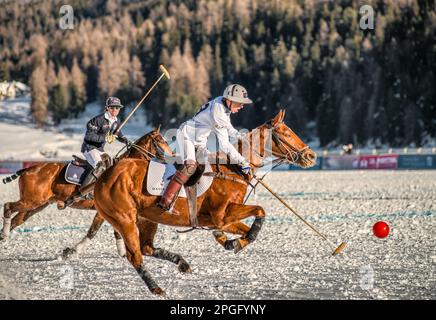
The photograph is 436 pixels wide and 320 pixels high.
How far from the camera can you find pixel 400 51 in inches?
3925

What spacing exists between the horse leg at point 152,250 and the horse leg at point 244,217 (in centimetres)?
82

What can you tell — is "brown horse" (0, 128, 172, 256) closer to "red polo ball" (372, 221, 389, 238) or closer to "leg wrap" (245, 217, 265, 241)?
"red polo ball" (372, 221, 389, 238)

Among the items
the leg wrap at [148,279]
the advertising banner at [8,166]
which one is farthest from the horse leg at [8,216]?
the advertising banner at [8,166]

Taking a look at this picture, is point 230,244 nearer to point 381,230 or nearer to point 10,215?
point 381,230

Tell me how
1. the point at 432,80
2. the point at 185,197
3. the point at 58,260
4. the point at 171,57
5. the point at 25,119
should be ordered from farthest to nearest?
the point at 171,57 < the point at 25,119 < the point at 432,80 < the point at 58,260 < the point at 185,197

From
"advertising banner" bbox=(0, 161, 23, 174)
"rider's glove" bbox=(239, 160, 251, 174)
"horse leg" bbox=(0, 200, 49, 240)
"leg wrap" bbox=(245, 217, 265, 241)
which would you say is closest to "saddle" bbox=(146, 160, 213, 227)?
"rider's glove" bbox=(239, 160, 251, 174)

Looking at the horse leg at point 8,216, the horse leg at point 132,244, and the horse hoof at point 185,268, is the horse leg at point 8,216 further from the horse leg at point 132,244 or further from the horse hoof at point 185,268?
the horse hoof at point 185,268

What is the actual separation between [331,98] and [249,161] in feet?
308

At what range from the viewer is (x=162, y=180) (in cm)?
975

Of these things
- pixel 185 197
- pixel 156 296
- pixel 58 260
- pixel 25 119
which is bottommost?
pixel 25 119

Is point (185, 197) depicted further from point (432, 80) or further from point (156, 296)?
point (432, 80)

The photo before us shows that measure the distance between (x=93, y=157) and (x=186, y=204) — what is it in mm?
4259

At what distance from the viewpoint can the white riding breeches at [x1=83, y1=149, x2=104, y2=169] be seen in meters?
13.4
